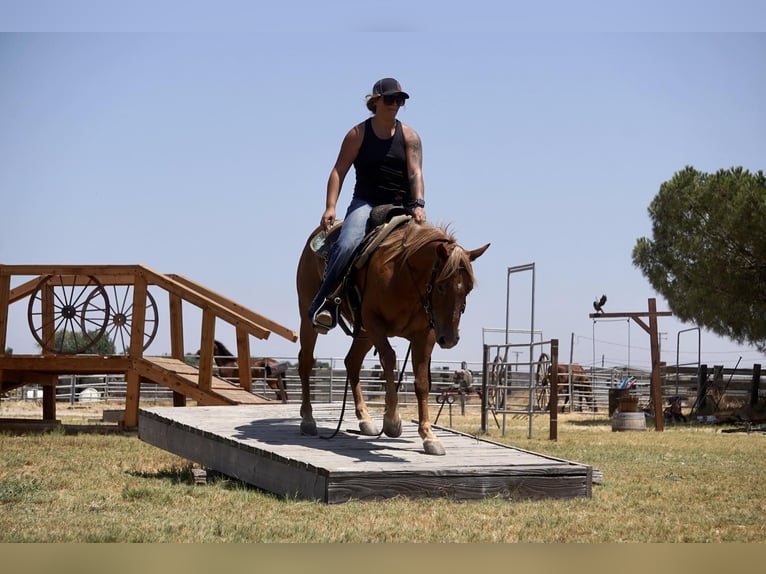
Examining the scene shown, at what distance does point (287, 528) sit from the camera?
17.7ft

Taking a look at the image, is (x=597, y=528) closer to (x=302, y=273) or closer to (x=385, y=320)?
(x=385, y=320)

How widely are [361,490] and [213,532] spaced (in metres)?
1.36

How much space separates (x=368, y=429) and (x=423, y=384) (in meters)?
1.15

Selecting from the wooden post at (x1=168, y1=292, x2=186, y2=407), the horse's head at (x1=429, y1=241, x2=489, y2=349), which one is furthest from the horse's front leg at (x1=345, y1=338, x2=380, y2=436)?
the wooden post at (x1=168, y1=292, x2=186, y2=407)

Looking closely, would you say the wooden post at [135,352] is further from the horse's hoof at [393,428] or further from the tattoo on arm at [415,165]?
the tattoo on arm at [415,165]

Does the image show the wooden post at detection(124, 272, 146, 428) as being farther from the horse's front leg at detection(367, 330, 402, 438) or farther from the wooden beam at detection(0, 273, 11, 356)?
the horse's front leg at detection(367, 330, 402, 438)

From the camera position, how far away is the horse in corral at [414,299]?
6934 millimetres

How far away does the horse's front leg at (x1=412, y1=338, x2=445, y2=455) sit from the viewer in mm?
7363

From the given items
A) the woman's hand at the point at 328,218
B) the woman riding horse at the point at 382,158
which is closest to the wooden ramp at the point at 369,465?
the woman riding horse at the point at 382,158

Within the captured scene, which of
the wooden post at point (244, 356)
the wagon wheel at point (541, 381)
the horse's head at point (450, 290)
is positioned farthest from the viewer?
the wagon wheel at point (541, 381)

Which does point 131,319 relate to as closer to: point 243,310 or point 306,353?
point 243,310

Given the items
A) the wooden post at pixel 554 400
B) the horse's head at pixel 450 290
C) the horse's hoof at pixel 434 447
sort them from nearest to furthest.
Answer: the horse's head at pixel 450 290 < the horse's hoof at pixel 434 447 < the wooden post at pixel 554 400

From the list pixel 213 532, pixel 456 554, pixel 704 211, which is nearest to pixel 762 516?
pixel 456 554

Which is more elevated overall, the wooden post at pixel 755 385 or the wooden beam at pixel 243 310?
the wooden beam at pixel 243 310
